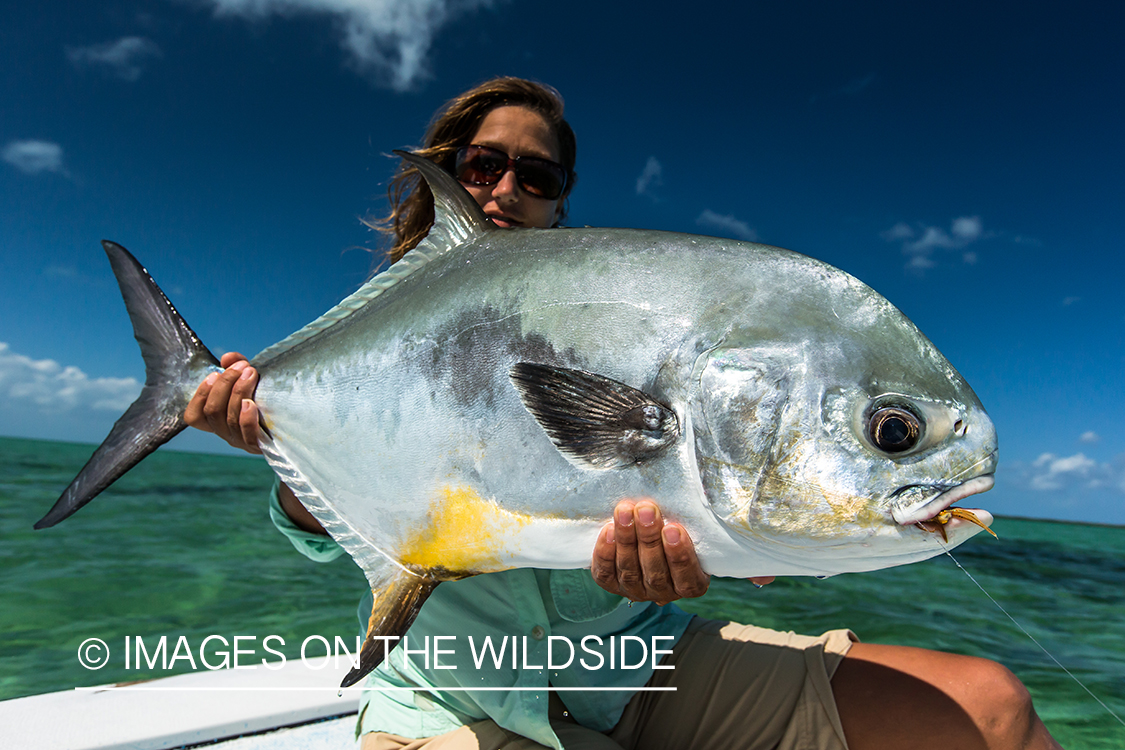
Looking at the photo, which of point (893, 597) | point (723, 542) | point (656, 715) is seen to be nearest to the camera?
point (723, 542)

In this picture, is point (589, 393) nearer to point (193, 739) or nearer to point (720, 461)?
point (720, 461)

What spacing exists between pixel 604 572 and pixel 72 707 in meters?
2.44

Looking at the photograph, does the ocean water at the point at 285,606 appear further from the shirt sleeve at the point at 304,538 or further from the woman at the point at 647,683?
the shirt sleeve at the point at 304,538

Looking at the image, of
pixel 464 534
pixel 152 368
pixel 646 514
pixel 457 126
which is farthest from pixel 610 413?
pixel 457 126

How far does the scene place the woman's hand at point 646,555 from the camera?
1.13 meters

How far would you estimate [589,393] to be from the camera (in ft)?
3.67

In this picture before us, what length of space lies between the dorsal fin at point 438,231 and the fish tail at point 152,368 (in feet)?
1.55

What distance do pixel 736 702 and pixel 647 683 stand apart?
27 centimetres

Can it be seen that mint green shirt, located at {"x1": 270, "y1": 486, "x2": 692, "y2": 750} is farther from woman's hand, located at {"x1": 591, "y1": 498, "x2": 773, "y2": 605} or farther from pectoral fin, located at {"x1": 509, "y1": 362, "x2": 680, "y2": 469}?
pectoral fin, located at {"x1": 509, "y1": 362, "x2": 680, "y2": 469}

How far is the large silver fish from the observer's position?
101 centimetres

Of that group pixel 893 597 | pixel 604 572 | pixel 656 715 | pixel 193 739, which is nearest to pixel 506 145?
pixel 604 572

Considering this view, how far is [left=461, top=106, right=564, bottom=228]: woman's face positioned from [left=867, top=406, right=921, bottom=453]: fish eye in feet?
5.18

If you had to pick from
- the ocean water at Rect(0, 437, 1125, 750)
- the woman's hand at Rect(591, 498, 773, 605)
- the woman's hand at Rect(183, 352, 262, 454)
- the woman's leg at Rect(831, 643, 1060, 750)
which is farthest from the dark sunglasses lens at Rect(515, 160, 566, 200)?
the ocean water at Rect(0, 437, 1125, 750)

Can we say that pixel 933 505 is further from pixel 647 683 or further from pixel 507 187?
pixel 507 187
